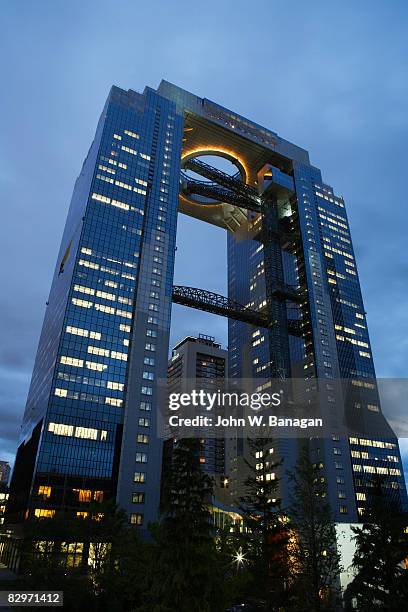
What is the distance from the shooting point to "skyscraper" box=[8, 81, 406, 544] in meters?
100

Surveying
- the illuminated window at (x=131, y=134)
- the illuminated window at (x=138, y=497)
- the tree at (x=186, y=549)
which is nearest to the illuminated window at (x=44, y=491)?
the illuminated window at (x=138, y=497)

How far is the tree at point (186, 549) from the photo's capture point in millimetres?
22281

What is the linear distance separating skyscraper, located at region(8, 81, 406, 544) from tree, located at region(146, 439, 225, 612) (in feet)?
256

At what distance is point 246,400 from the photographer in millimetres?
162875

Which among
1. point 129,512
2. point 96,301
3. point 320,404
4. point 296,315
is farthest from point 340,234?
point 129,512

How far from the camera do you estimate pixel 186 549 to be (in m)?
22.9

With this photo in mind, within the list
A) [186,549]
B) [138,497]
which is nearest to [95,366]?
[138,497]

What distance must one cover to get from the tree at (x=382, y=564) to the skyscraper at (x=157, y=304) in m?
71.4

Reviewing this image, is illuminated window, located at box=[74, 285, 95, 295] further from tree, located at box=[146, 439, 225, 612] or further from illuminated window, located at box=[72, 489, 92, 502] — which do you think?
tree, located at box=[146, 439, 225, 612]

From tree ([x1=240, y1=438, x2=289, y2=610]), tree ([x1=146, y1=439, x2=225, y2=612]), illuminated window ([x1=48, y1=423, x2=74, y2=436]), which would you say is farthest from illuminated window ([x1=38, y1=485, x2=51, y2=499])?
tree ([x1=146, y1=439, x2=225, y2=612])

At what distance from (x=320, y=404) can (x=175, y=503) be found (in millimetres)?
121277

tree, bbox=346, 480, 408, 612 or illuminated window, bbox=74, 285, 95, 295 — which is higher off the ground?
illuminated window, bbox=74, 285, 95, 295

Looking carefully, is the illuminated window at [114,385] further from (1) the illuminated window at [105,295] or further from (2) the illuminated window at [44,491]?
(2) the illuminated window at [44,491]

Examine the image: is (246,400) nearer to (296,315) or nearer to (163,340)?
(296,315)
